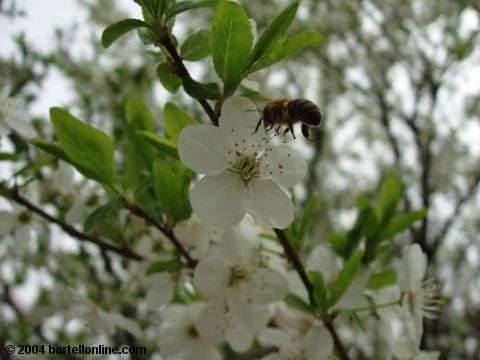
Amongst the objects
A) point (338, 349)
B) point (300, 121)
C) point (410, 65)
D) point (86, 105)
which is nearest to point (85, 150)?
point (300, 121)

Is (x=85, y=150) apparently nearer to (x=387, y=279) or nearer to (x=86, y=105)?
(x=387, y=279)

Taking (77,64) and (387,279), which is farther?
(77,64)

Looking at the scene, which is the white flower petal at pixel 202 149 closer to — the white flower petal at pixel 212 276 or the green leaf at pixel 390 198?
the white flower petal at pixel 212 276

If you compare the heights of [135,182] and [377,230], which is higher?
[135,182]

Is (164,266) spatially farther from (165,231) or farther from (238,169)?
(238,169)

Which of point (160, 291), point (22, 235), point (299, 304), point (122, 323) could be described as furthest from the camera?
point (22, 235)

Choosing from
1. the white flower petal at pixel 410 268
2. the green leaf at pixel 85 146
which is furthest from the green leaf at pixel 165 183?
the white flower petal at pixel 410 268

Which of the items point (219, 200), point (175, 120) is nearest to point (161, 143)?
point (175, 120)

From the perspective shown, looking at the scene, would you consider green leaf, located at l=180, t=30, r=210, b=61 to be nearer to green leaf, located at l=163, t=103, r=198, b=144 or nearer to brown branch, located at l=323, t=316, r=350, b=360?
green leaf, located at l=163, t=103, r=198, b=144
